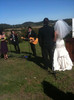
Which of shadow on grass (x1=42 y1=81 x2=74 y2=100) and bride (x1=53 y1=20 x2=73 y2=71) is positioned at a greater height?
bride (x1=53 y1=20 x2=73 y2=71)

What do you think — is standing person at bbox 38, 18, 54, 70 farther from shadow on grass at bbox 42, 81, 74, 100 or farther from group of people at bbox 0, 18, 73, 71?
shadow on grass at bbox 42, 81, 74, 100

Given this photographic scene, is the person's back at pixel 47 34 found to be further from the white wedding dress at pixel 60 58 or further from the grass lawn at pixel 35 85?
the grass lawn at pixel 35 85

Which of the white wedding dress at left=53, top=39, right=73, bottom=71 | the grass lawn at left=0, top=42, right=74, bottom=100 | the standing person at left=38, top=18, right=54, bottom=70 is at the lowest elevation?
the grass lawn at left=0, top=42, right=74, bottom=100

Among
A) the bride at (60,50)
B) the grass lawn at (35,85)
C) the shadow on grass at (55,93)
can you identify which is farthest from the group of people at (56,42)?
the shadow on grass at (55,93)

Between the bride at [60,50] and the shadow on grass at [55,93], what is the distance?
1.65 meters

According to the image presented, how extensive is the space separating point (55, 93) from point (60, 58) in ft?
7.35

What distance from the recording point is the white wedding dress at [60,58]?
20.5 feet

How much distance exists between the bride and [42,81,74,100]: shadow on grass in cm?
165

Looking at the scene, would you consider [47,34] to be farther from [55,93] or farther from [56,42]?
[55,93]

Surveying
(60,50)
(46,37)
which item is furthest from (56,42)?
(46,37)

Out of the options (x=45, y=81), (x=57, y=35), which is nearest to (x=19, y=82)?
(x=45, y=81)

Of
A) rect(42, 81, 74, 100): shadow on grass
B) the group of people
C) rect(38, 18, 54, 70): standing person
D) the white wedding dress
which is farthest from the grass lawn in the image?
rect(38, 18, 54, 70): standing person

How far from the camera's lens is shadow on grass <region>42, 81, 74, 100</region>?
4.10m

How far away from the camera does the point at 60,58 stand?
633 centimetres
